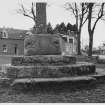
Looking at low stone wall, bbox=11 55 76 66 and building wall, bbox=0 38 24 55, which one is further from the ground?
building wall, bbox=0 38 24 55

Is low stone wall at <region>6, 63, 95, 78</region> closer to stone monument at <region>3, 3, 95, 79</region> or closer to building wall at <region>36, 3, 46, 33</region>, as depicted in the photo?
stone monument at <region>3, 3, 95, 79</region>

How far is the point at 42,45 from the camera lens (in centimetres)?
830

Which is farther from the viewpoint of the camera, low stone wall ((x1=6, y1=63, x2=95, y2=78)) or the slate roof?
the slate roof

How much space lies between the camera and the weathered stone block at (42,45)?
27.2 ft

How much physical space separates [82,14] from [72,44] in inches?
1298

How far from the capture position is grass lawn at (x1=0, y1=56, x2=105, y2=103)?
566 cm

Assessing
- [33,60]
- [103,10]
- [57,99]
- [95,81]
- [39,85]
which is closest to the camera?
[57,99]

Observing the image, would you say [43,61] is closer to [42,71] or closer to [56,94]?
[42,71]

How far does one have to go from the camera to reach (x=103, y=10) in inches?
888

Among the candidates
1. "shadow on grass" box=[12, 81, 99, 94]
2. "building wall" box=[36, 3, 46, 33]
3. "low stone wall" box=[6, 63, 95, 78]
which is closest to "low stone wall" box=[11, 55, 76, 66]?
"low stone wall" box=[6, 63, 95, 78]

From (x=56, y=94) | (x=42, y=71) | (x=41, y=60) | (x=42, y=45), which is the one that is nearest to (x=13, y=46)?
(x=42, y=45)

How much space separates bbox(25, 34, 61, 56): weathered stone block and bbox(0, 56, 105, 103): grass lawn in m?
2.02

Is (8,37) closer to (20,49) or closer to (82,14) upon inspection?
(20,49)

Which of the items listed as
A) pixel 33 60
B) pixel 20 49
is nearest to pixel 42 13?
pixel 33 60
